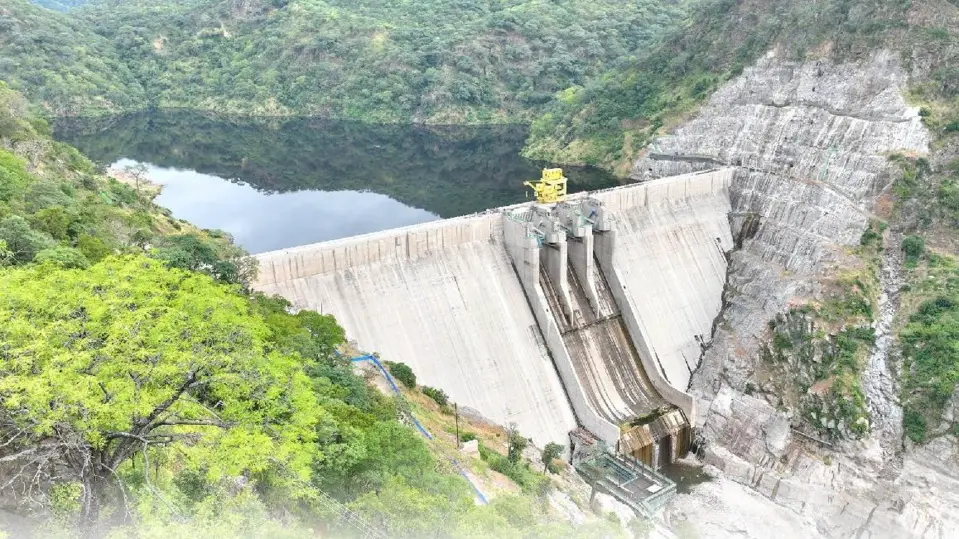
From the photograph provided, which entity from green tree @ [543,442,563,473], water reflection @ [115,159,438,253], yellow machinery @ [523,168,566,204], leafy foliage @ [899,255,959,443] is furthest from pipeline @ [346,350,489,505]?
water reflection @ [115,159,438,253]

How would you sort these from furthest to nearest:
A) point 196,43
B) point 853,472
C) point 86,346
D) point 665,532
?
point 196,43 < point 853,472 < point 665,532 < point 86,346

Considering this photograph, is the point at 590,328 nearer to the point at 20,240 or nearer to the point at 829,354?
the point at 829,354

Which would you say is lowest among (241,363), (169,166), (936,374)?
(936,374)

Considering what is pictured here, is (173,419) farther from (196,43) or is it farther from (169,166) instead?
(196,43)

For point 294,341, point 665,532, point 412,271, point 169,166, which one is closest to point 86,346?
point 294,341

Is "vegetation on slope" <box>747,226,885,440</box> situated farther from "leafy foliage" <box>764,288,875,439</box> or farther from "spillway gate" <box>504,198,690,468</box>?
"spillway gate" <box>504,198,690,468</box>

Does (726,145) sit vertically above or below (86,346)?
above

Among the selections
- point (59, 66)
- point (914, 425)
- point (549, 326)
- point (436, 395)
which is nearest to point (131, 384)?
point (436, 395)
